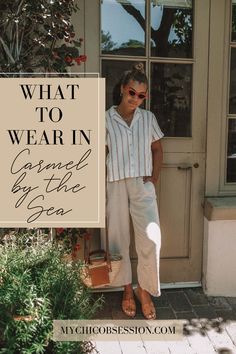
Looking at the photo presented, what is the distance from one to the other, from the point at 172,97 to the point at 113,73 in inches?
20.9

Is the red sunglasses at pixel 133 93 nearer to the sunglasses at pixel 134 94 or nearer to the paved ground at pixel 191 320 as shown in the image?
the sunglasses at pixel 134 94

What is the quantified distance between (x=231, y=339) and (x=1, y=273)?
Result: 1.82m

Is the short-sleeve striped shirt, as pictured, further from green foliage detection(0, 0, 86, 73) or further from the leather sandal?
the leather sandal

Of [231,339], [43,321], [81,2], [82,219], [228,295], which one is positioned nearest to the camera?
[43,321]

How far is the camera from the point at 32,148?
2445 mm

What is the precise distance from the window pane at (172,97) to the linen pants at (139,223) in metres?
0.64

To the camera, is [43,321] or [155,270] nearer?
[43,321]

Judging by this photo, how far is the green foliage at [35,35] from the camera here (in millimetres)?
3008

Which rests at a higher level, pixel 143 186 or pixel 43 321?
pixel 143 186

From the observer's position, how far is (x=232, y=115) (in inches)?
155

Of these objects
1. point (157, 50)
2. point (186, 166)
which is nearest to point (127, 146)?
point (186, 166)

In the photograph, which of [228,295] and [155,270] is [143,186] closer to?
[155,270]

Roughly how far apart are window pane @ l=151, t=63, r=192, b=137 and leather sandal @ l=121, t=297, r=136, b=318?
138 centimetres

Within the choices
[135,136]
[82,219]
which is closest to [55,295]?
[82,219]
